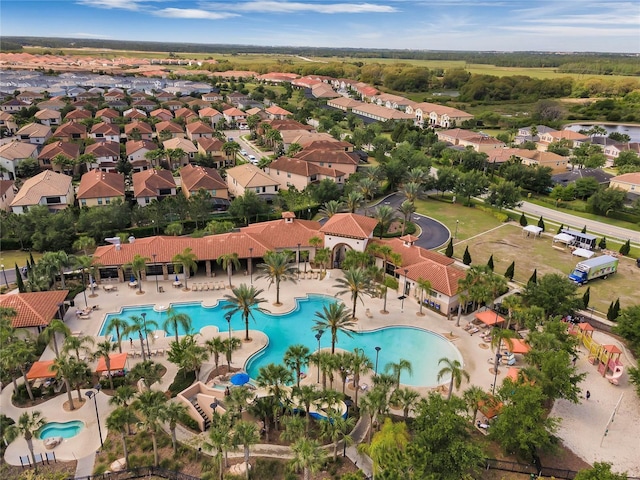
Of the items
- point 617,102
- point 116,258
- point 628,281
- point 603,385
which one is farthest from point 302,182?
point 617,102

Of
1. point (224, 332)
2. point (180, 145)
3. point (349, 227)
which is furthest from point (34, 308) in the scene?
point (180, 145)

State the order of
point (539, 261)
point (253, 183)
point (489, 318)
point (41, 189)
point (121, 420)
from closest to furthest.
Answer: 1. point (121, 420)
2. point (489, 318)
3. point (539, 261)
4. point (41, 189)
5. point (253, 183)

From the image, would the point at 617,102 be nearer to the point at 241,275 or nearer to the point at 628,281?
the point at 628,281

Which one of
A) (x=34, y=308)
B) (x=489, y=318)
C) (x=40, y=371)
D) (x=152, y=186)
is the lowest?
(x=40, y=371)

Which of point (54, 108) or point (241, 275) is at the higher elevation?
point (54, 108)

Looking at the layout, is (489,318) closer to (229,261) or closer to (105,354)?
(229,261)

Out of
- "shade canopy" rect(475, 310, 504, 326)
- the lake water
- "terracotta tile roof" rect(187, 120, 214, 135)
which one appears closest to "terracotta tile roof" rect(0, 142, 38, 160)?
"terracotta tile roof" rect(187, 120, 214, 135)

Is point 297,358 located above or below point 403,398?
above
